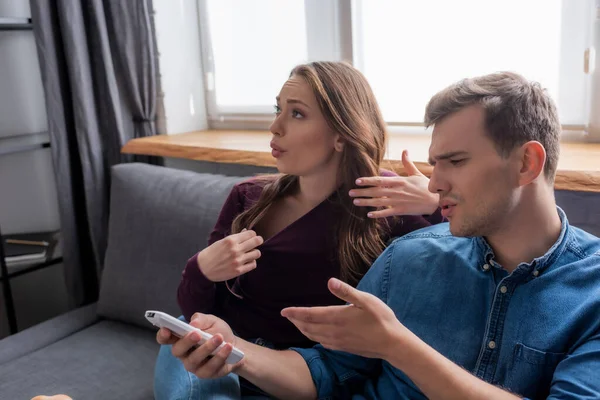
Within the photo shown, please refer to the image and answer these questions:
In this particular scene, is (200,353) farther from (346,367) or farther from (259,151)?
(259,151)

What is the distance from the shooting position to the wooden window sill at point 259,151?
4.22ft

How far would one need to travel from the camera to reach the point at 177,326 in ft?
3.47

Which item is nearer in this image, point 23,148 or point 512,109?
point 512,109

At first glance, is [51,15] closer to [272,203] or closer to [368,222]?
[272,203]

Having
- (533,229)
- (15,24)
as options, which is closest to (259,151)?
(533,229)

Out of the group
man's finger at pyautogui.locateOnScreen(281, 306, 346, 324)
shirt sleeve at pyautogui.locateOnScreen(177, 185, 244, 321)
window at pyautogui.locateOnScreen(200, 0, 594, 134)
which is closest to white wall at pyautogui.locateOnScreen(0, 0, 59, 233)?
window at pyautogui.locateOnScreen(200, 0, 594, 134)

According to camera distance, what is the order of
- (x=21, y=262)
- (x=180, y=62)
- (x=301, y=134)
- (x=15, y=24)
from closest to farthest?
(x=301, y=134), (x=15, y=24), (x=21, y=262), (x=180, y=62)

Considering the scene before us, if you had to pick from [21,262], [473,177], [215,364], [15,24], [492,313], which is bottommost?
[21,262]

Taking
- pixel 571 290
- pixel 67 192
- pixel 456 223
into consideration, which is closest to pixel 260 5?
pixel 67 192

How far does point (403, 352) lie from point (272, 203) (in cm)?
66

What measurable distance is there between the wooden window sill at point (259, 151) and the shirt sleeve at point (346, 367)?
1.36 ft

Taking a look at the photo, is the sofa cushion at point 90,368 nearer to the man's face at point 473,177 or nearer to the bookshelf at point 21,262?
the bookshelf at point 21,262

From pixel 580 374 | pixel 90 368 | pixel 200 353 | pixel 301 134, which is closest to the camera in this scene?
pixel 580 374

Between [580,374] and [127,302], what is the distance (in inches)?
57.3
